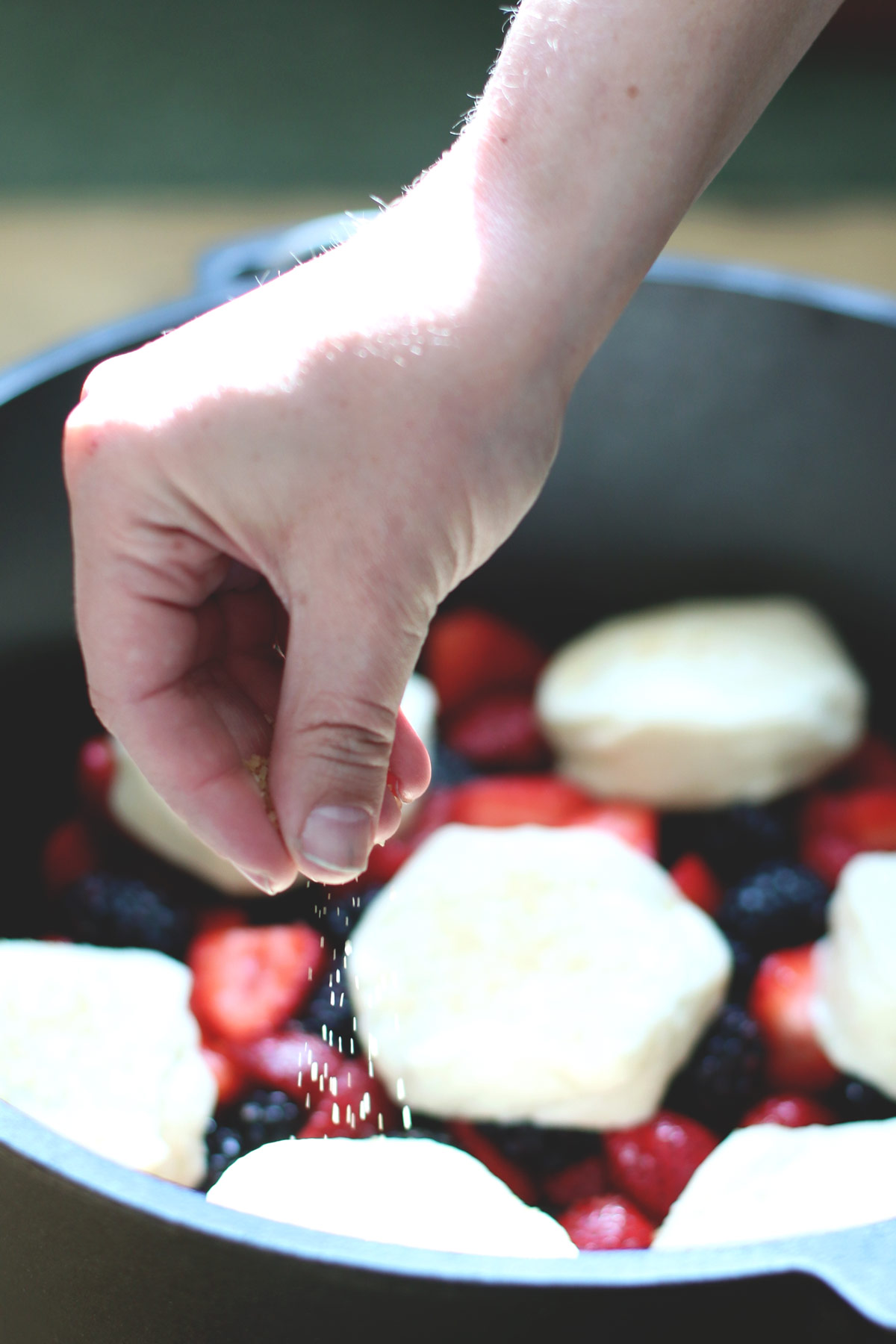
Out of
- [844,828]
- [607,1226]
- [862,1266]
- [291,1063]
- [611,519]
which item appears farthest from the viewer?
[611,519]

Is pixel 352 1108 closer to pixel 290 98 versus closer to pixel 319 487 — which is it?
pixel 319 487

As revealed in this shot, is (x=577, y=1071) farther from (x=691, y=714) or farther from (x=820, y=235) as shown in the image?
(x=820, y=235)

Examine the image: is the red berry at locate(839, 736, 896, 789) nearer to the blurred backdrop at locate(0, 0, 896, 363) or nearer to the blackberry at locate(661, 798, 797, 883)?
the blackberry at locate(661, 798, 797, 883)

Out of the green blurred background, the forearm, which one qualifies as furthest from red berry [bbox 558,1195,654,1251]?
the green blurred background

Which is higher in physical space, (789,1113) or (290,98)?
(290,98)

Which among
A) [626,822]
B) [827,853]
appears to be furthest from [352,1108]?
[827,853]

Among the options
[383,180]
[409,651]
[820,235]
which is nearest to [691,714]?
[409,651]
